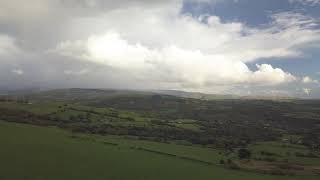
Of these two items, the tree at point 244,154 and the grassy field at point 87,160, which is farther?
the tree at point 244,154

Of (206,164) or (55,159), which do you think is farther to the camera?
(206,164)

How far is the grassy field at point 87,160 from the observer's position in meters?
79.4

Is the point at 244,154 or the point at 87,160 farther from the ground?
the point at 87,160

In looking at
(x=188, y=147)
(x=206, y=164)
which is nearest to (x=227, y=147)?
(x=188, y=147)

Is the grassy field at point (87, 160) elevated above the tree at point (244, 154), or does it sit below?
above

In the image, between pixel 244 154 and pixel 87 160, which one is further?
pixel 244 154

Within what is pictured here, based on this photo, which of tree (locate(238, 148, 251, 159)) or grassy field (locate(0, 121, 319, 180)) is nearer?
grassy field (locate(0, 121, 319, 180))

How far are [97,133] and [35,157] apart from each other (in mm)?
60907

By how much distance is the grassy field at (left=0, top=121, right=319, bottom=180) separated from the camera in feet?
260

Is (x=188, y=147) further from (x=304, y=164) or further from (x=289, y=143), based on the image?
(x=289, y=143)

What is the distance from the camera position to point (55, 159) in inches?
3605

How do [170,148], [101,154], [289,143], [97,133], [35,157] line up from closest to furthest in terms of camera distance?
1. [35,157]
2. [101,154]
3. [170,148]
4. [97,133]
5. [289,143]

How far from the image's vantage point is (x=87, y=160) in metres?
95.1

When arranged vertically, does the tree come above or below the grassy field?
below
